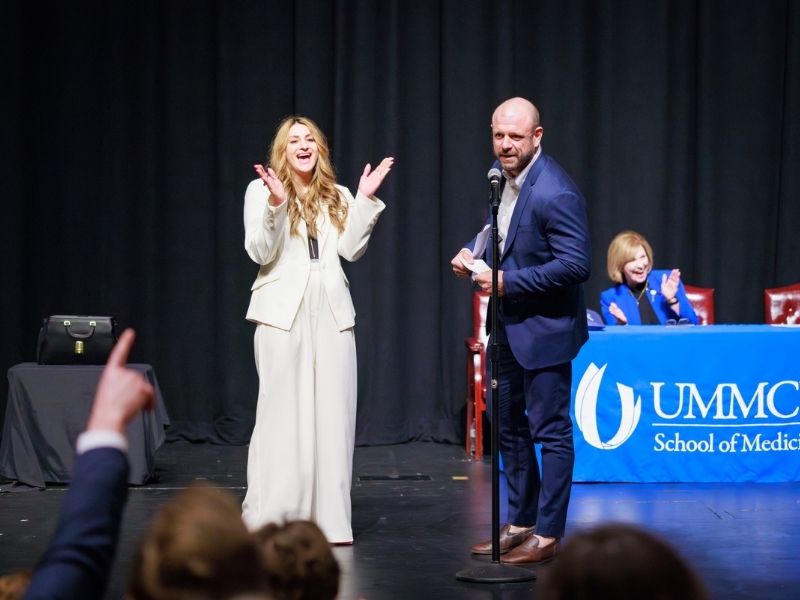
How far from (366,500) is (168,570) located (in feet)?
14.0

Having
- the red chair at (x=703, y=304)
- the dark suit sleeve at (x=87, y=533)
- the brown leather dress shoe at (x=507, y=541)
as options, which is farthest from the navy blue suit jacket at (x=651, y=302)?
the dark suit sleeve at (x=87, y=533)

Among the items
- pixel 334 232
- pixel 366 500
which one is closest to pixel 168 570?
pixel 334 232

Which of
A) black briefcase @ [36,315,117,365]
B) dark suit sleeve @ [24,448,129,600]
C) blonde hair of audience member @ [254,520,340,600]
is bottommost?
black briefcase @ [36,315,117,365]

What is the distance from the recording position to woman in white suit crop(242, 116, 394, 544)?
14.1 feet

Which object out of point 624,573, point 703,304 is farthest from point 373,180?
point 624,573

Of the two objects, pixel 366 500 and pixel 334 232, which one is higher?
pixel 334 232

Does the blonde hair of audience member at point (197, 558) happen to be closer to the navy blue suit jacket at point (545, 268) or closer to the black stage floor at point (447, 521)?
the black stage floor at point (447, 521)

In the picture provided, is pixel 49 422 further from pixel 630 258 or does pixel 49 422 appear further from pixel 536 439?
pixel 630 258

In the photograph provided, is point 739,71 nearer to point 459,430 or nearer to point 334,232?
point 459,430

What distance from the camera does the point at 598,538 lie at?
118 centimetres

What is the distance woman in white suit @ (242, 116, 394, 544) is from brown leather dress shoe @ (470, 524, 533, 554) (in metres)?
0.51

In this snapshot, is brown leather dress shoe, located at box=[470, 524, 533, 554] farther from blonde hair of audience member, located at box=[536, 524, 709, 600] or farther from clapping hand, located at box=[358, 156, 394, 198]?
blonde hair of audience member, located at box=[536, 524, 709, 600]

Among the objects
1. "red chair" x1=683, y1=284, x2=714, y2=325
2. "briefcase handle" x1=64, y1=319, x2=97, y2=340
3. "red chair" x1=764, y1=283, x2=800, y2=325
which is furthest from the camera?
"red chair" x1=764, y1=283, x2=800, y2=325

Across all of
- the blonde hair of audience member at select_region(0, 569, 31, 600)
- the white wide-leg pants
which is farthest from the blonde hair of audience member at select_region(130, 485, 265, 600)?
the white wide-leg pants
